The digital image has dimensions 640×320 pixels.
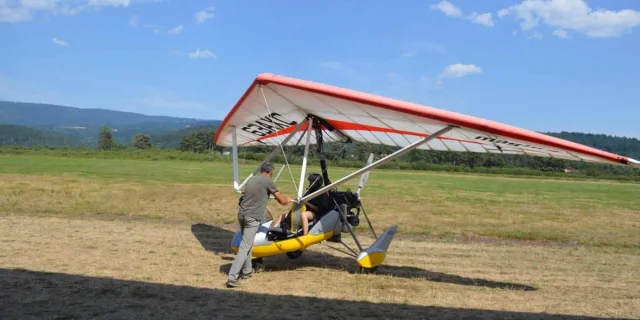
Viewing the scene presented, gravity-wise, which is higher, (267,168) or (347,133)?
(347,133)

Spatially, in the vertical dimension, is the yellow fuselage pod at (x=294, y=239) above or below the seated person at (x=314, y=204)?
below

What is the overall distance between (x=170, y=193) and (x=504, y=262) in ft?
41.3

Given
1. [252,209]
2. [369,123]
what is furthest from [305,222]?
[369,123]

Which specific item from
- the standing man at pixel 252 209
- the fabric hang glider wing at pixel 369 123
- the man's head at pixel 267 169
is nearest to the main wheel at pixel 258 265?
the standing man at pixel 252 209

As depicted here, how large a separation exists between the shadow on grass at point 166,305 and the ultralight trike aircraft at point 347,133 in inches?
70.3

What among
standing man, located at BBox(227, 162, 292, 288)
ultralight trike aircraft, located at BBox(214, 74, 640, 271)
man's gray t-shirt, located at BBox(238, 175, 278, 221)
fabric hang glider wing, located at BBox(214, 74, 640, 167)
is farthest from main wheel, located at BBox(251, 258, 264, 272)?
fabric hang glider wing, located at BBox(214, 74, 640, 167)

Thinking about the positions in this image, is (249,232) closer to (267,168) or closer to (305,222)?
(267,168)

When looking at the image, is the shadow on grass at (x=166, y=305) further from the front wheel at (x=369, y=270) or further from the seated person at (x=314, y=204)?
the seated person at (x=314, y=204)

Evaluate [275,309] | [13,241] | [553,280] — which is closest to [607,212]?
[553,280]

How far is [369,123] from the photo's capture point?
8375 millimetres

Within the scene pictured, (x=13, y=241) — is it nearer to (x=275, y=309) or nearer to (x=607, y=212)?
(x=275, y=309)

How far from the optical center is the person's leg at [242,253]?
6891 mm

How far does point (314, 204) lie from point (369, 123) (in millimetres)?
1659

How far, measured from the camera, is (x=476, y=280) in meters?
7.86
